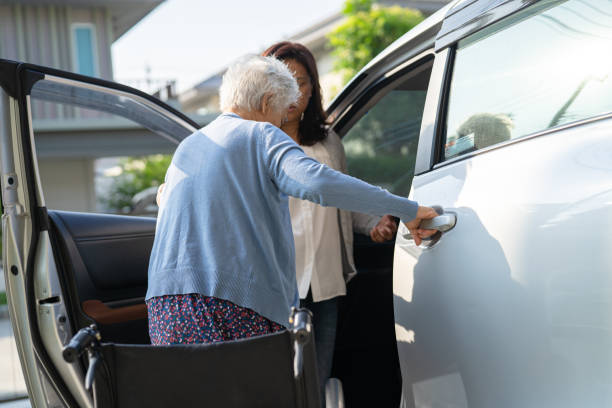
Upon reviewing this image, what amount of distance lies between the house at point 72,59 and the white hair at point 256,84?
11974mm

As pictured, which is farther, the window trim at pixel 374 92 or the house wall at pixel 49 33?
the house wall at pixel 49 33

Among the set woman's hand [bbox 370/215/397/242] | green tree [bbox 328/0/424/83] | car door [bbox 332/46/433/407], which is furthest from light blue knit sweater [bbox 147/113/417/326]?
green tree [bbox 328/0/424/83]

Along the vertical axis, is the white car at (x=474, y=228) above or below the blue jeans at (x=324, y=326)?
above

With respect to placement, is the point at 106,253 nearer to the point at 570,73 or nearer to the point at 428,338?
the point at 428,338

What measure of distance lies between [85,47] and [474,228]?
14.8m

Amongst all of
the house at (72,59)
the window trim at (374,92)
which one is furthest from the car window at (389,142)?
the house at (72,59)

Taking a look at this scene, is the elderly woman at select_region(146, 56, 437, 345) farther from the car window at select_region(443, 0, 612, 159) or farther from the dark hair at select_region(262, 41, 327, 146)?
the dark hair at select_region(262, 41, 327, 146)

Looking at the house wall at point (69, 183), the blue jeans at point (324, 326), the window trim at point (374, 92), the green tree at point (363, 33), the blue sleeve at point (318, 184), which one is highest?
the green tree at point (363, 33)

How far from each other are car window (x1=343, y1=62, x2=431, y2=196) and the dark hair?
57 centimetres

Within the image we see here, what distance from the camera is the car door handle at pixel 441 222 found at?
1639mm

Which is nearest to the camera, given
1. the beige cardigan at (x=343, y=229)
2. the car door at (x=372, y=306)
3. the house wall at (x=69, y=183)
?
the beige cardigan at (x=343, y=229)

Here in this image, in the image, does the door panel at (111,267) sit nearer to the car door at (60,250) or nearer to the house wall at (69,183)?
the car door at (60,250)

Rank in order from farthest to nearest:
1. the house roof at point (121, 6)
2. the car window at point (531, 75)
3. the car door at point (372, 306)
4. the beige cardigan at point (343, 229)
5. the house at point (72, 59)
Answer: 1. the house roof at point (121, 6)
2. the house at point (72, 59)
3. the car door at point (372, 306)
4. the beige cardigan at point (343, 229)
5. the car window at point (531, 75)

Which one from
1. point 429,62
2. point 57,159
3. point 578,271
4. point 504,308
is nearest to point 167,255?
point 504,308
